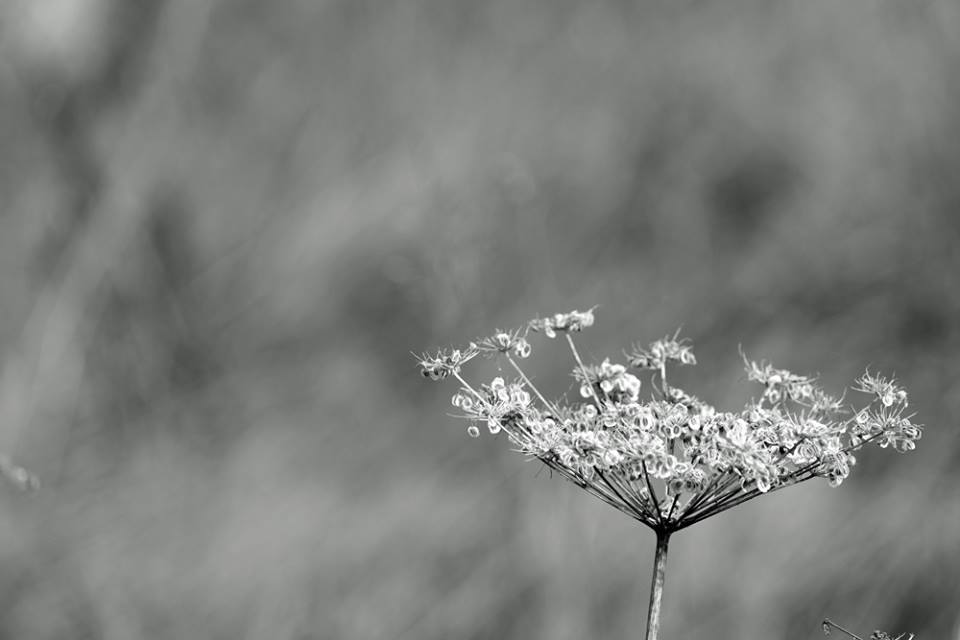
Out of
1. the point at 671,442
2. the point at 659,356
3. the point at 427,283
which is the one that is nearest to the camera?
the point at 671,442

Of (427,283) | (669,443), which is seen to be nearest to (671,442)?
(669,443)

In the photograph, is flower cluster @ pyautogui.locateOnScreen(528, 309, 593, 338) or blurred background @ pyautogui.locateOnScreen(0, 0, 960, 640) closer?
flower cluster @ pyautogui.locateOnScreen(528, 309, 593, 338)

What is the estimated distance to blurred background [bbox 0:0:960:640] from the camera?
288 cm

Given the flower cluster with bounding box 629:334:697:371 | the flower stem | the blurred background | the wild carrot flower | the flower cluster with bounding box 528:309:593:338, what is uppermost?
the blurred background

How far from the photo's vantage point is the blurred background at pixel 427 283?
2879mm

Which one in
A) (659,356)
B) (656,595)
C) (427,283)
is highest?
(427,283)

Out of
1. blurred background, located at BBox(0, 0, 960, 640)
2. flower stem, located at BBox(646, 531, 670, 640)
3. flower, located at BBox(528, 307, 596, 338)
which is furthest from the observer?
blurred background, located at BBox(0, 0, 960, 640)

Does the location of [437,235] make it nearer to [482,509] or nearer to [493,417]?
[482,509]

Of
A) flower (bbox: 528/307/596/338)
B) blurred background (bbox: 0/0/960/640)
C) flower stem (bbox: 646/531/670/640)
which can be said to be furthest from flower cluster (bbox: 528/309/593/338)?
blurred background (bbox: 0/0/960/640)

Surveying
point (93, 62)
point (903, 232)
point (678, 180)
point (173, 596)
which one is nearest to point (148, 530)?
point (173, 596)

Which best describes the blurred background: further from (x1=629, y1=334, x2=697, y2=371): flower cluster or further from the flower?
the flower

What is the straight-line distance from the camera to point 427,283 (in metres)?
3.60

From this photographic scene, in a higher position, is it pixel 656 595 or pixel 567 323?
pixel 567 323

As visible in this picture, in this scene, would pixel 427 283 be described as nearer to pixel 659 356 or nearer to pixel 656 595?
pixel 659 356
